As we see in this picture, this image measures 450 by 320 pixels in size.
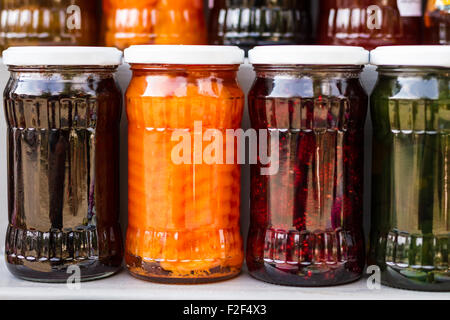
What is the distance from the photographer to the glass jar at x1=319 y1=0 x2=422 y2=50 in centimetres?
130

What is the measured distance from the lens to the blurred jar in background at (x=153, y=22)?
1.30 m

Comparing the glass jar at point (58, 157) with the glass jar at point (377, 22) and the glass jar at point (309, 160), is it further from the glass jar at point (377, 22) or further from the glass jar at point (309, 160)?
the glass jar at point (377, 22)

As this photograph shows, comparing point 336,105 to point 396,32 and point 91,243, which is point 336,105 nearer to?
point 396,32

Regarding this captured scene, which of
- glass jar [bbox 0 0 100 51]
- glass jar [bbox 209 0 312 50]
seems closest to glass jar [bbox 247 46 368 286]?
glass jar [bbox 209 0 312 50]

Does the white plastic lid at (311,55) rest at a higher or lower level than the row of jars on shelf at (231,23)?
lower

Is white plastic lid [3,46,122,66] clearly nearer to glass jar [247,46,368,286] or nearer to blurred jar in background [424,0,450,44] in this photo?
glass jar [247,46,368,286]

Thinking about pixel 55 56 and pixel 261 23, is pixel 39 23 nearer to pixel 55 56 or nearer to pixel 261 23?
pixel 55 56

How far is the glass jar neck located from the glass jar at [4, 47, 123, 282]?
245 mm

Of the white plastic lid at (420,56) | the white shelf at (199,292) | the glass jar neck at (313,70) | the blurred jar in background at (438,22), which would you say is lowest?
the white shelf at (199,292)

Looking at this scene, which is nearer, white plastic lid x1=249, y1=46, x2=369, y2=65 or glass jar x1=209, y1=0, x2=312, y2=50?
white plastic lid x1=249, y1=46, x2=369, y2=65

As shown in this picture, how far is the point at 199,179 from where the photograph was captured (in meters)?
1.12

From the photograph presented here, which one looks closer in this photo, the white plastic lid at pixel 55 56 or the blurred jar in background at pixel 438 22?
the white plastic lid at pixel 55 56

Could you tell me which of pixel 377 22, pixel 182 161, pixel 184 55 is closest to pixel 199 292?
pixel 182 161

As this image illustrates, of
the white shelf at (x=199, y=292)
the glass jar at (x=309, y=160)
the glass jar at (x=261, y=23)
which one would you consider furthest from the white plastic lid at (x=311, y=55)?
the white shelf at (x=199, y=292)
